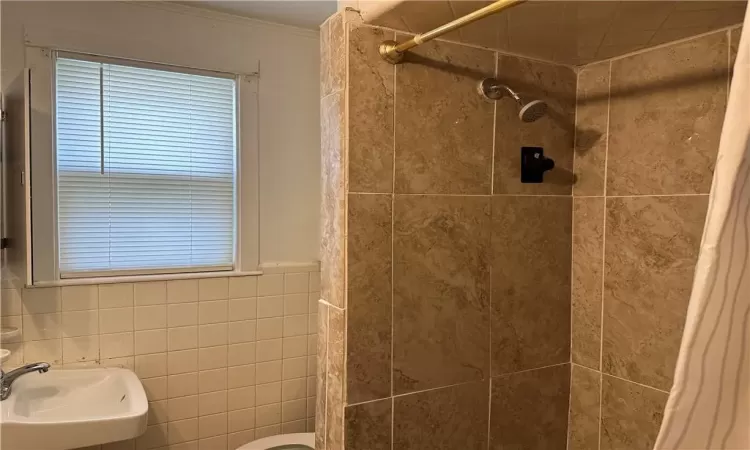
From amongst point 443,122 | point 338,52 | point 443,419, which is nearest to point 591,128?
point 443,122

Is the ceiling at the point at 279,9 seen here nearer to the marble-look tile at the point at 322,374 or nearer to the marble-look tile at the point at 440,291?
the marble-look tile at the point at 440,291

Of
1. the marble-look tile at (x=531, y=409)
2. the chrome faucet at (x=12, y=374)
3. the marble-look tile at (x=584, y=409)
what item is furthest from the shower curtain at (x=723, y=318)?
the chrome faucet at (x=12, y=374)

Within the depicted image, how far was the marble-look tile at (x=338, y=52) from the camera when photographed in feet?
3.91

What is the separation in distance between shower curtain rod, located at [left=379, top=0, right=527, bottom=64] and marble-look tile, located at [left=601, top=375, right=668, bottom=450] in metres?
1.07

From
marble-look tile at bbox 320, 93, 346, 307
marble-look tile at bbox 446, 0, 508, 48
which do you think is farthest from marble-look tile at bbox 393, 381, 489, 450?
marble-look tile at bbox 446, 0, 508, 48

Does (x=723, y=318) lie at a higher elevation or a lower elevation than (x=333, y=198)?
lower

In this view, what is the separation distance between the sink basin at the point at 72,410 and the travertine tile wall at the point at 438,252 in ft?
2.63

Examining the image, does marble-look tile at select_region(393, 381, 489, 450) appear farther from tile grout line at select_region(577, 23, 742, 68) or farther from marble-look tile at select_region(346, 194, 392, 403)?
tile grout line at select_region(577, 23, 742, 68)

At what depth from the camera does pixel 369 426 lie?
1240mm

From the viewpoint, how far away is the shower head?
1.29m

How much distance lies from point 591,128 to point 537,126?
Result: 180 millimetres

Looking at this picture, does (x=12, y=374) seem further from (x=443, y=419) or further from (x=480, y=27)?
(x=480, y=27)

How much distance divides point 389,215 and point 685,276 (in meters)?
0.77

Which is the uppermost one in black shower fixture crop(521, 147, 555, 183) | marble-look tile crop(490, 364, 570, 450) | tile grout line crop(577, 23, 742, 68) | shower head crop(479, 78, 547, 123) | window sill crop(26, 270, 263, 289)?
tile grout line crop(577, 23, 742, 68)
